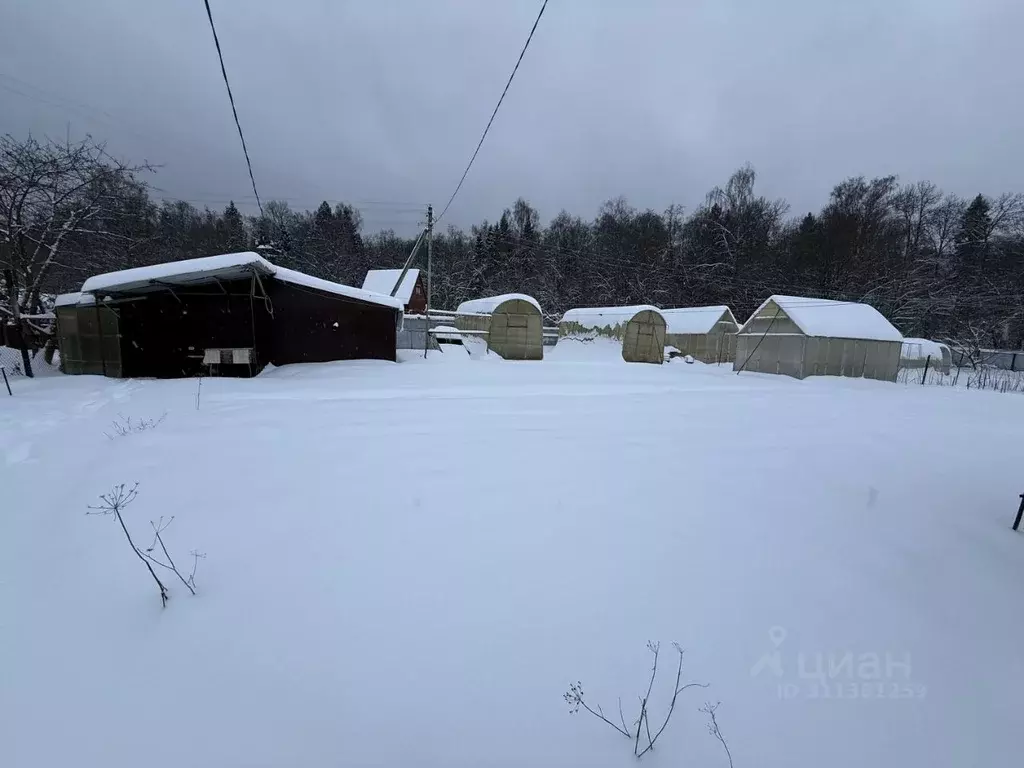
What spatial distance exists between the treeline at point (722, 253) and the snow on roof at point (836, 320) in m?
12.5

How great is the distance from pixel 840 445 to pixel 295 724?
22.6ft

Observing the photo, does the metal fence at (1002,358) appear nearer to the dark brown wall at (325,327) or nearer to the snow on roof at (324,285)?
the snow on roof at (324,285)

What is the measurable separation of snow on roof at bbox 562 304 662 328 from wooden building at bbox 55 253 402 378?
17257mm

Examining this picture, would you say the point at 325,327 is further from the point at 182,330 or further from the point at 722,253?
the point at 722,253

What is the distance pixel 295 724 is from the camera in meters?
1.79

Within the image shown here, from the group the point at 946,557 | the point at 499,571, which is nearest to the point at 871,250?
the point at 946,557

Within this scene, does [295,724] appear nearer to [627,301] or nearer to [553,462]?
[553,462]

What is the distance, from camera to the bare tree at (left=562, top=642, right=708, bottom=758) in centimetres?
178

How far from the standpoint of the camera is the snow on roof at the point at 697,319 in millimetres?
26234

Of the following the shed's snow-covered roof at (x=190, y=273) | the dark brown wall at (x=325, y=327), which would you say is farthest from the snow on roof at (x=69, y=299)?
the dark brown wall at (x=325, y=327)

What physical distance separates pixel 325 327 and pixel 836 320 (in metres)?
21.0

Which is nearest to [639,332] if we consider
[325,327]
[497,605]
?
[325,327]

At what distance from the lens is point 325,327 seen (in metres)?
13.4

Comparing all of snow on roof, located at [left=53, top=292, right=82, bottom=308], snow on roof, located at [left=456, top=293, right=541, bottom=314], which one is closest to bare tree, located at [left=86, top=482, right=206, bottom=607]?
snow on roof, located at [left=53, top=292, right=82, bottom=308]
